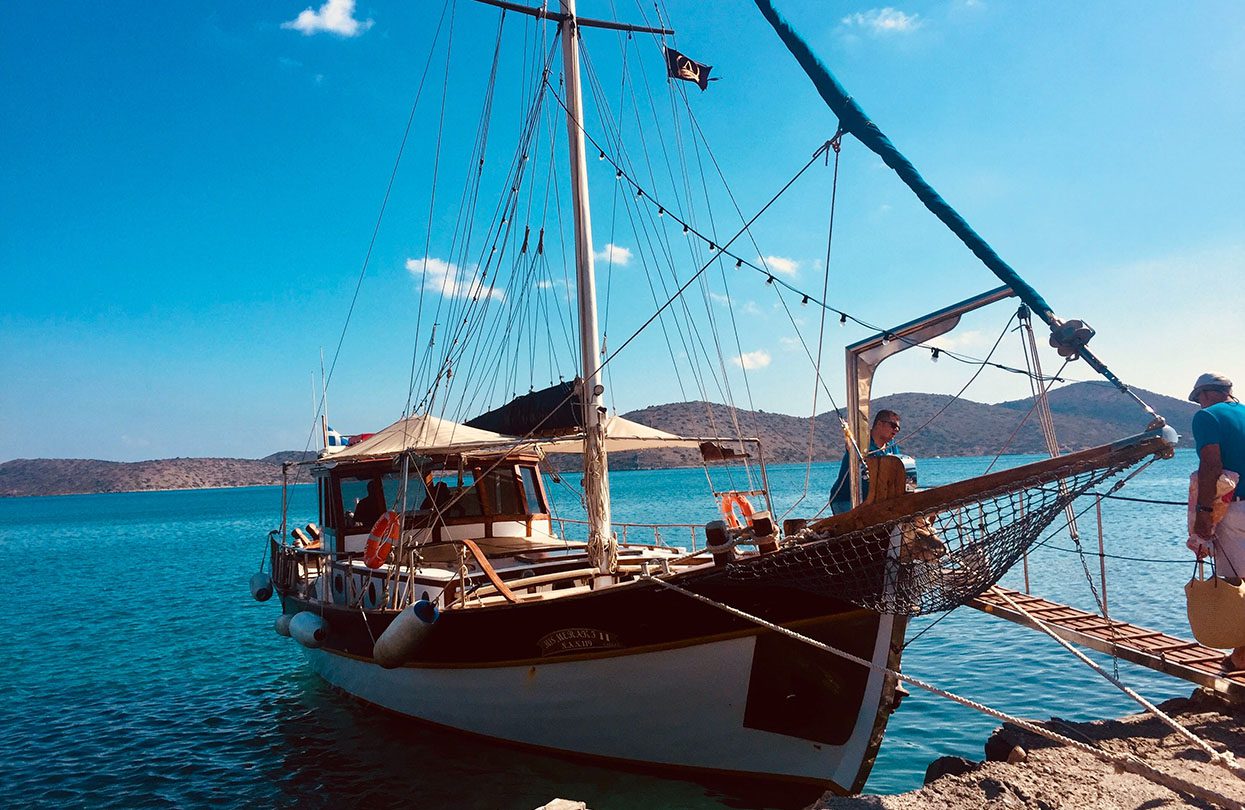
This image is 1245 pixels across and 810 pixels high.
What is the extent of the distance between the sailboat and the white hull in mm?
21

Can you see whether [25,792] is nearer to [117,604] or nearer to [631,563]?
[631,563]

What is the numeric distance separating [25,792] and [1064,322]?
12.3m

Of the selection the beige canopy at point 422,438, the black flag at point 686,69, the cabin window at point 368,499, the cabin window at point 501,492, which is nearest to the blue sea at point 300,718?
the cabin window at point 368,499

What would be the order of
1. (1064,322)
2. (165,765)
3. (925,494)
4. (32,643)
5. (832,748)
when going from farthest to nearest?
(32,643), (165,765), (832,748), (925,494), (1064,322)

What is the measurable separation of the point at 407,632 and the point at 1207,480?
24.1 feet

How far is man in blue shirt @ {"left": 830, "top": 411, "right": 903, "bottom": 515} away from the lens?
685cm

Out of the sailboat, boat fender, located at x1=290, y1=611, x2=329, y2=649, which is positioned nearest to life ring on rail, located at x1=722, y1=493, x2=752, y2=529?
the sailboat

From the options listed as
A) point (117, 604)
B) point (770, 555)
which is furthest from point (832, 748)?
point (117, 604)

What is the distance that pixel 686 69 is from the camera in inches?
439

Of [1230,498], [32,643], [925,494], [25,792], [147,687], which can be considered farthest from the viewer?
[32,643]

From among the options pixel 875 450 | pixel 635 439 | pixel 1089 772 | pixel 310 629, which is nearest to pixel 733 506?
pixel 635 439

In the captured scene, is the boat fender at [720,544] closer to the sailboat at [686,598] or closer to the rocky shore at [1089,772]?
→ the sailboat at [686,598]

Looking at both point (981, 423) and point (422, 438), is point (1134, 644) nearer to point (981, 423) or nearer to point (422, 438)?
point (422, 438)

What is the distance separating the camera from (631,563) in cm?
959
